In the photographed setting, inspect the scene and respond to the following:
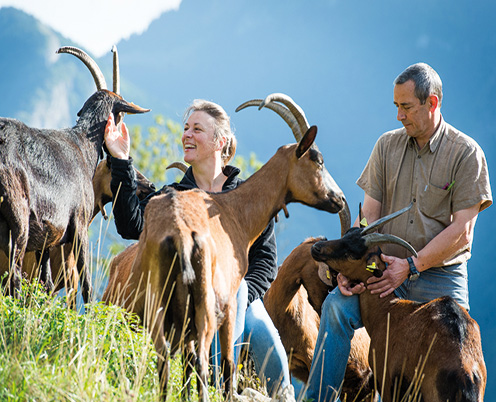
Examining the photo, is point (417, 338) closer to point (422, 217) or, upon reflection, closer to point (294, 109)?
point (422, 217)

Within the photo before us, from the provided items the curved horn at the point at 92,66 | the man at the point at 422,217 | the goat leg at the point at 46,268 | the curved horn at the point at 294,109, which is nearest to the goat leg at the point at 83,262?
the goat leg at the point at 46,268

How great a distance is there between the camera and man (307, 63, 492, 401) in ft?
16.2

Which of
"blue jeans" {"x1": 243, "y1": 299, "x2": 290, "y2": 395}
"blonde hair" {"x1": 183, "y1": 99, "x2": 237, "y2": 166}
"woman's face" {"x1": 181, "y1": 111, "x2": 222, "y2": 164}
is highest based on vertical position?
"blonde hair" {"x1": 183, "y1": 99, "x2": 237, "y2": 166}

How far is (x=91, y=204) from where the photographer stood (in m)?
5.15

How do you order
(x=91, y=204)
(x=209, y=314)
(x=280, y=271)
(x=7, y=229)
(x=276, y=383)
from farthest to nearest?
(x=280, y=271), (x=91, y=204), (x=276, y=383), (x=7, y=229), (x=209, y=314)

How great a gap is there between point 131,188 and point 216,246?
3.68 ft

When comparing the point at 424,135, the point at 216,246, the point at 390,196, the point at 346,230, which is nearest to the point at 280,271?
the point at 346,230

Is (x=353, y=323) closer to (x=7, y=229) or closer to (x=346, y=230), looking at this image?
(x=346, y=230)

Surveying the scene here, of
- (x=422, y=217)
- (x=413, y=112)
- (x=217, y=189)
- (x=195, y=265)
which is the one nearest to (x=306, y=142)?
(x=217, y=189)

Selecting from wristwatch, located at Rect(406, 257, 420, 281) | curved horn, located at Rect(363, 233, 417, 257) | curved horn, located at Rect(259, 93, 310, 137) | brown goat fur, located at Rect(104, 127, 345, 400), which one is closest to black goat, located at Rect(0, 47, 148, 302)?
brown goat fur, located at Rect(104, 127, 345, 400)

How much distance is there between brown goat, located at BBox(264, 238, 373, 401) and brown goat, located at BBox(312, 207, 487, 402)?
47 cm

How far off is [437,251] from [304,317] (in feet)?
5.54

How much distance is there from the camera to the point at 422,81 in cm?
510

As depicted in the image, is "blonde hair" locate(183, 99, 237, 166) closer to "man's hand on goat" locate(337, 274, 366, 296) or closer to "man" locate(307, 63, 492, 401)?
"man" locate(307, 63, 492, 401)
